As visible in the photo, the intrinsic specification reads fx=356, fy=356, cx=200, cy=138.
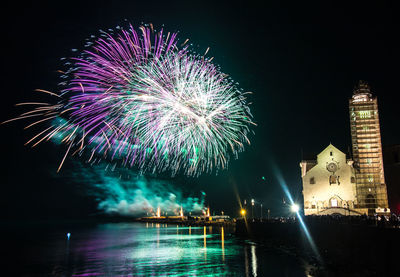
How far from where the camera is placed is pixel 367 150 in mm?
66938

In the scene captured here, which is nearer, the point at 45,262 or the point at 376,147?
the point at 45,262

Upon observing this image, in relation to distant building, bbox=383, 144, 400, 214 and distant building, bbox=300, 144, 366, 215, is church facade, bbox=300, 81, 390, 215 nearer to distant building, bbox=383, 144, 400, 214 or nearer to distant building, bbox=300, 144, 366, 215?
distant building, bbox=300, 144, 366, 215

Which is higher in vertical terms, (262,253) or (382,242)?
(382,242)

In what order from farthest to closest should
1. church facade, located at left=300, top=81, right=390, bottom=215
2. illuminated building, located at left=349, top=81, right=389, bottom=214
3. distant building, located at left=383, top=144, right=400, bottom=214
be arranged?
distant building, located at left=383, top=144, right=400, bottom=214
church facade, located at left=300, top=81, right=390, bottom=215
illuminated building, located at left=349, top=81, right=389, bottom=214

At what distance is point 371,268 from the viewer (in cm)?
2848

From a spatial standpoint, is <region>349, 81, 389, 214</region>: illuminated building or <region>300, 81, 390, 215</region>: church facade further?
<region>300, 81, 390, 215</region>: church facade

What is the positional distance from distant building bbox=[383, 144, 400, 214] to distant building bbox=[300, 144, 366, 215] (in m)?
6.53

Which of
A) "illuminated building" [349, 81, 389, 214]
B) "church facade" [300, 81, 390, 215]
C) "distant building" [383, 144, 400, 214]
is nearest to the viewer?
"illuminated building" [349, 81, 389, 214]

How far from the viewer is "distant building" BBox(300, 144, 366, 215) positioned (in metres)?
67.4

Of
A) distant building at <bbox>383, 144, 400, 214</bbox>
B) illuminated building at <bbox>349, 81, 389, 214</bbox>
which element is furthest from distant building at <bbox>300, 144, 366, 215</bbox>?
distant building at <bbox>383, 144, 400, 214</bbox>

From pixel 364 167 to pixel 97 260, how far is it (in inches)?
1946

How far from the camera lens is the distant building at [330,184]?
67.4 metres

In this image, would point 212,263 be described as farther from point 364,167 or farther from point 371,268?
point 364,167

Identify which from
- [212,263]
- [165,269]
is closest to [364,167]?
[212,263]
